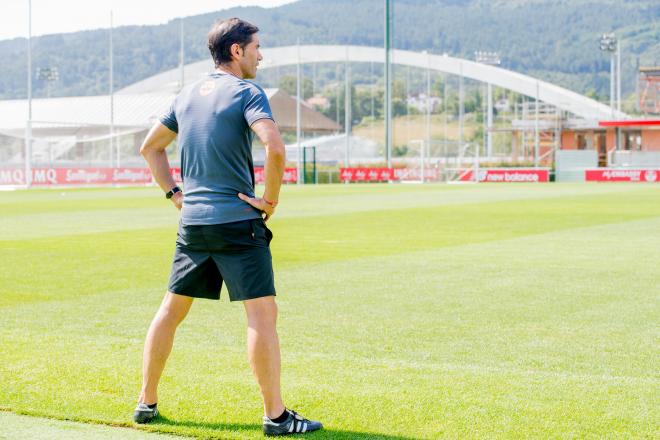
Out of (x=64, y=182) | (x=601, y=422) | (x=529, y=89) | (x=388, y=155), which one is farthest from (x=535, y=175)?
(x=601, y=422)

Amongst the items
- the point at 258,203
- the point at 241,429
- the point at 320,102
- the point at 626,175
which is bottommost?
the point at 241,429

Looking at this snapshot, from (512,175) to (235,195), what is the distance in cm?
6341

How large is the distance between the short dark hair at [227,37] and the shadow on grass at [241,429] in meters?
1.88

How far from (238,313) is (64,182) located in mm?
44881

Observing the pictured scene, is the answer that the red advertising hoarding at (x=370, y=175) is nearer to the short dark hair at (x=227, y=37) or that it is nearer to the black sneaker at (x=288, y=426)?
the short dark hair at (x=227, y=37)

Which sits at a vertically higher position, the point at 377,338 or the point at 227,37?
the point at 227,37

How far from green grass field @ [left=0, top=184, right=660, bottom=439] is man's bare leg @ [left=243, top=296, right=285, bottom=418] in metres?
0.23

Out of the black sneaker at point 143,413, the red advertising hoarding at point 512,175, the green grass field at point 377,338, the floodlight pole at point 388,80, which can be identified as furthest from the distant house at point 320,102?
the black sneaker at point 143,413

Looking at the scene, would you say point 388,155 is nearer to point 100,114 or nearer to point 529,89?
point 100,114

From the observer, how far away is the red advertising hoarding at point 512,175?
68000 millimetres

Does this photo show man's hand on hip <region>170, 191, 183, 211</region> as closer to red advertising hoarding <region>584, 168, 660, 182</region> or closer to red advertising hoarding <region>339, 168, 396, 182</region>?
red advertising hoarding <region>584, 168, 660, 182</region>

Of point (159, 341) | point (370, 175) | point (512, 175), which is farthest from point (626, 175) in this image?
point (159, 341)

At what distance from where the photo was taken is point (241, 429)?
5.78 meters

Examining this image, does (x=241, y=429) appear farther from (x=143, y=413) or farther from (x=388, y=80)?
(x=388, y=80)
